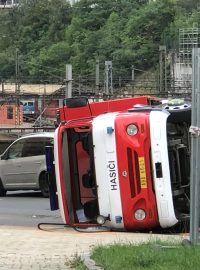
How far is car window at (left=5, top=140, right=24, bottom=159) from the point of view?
1932 cm

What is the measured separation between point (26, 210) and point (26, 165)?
330cm

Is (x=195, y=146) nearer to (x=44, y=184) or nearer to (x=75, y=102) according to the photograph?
(x=75, y=102)

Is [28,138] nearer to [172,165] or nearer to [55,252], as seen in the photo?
[172,165]

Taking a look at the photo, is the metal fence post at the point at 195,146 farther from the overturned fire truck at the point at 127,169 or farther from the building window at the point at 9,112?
the building window at the point at 9,112

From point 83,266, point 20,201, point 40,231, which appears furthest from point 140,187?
point 20,201

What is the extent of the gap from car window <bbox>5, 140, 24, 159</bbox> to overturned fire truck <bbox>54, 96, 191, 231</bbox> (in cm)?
782

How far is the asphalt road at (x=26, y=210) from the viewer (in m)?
13.8

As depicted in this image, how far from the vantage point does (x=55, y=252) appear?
891cm

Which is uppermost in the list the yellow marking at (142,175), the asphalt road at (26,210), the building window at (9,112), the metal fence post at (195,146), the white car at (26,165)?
the metal fence post at (195,146)

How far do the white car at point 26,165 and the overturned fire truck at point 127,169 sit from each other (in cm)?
698

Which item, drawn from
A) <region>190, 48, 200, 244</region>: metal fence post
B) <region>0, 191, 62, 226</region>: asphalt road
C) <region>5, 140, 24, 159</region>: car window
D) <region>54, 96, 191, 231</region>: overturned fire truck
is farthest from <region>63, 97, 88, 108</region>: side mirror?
<region>5, 140, 24, 159</region>: car window

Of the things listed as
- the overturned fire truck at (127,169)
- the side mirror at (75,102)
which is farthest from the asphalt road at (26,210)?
the side mirror at (75,102)

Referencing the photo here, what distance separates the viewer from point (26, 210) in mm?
15906

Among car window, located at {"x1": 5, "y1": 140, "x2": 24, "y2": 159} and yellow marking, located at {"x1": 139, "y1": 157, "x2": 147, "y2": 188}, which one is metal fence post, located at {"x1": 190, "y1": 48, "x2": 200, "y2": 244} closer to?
yellow marking, located at {"x1": 139, "y1": 157, "x2": 147, "y2": 188}
